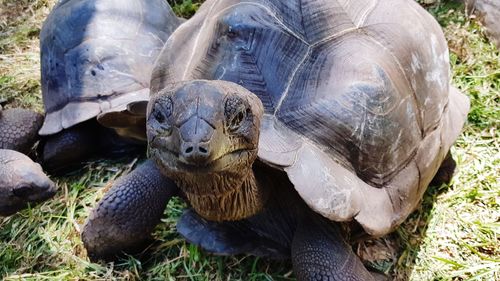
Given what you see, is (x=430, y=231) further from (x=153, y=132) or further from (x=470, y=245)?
(x=153, y=132)

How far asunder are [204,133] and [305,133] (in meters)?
0.68

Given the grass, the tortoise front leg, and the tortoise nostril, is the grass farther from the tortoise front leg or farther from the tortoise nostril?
the tortoise nostril

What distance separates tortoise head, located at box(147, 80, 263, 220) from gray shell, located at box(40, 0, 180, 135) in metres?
1.57

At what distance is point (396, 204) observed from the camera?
2.36 metres

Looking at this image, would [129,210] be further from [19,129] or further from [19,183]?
[19,129]

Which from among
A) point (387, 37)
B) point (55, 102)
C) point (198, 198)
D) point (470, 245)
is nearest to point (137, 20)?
point (55, 102)

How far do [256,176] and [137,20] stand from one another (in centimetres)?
186

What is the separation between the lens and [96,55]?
343 cm

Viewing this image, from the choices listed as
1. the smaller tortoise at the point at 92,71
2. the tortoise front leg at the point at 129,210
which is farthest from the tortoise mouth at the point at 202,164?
the smaller tortoise at the point at 92,71

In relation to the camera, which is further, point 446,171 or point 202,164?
point 446,171

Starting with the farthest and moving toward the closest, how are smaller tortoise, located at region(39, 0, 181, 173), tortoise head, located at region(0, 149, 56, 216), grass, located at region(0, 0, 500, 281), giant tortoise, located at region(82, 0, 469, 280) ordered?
A: 1. smaller tortoise, located at region(39, 0, 181, 173)
2. tortoise head, located at region(0, 149, 56, 216)
3. grass, located at region(0, 0, 500, 281)
4. giant tortoise, located at region(82, 0, 469, 280)

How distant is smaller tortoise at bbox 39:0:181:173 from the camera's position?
10.9ft

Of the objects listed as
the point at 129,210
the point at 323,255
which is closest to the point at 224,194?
the point at 323,255

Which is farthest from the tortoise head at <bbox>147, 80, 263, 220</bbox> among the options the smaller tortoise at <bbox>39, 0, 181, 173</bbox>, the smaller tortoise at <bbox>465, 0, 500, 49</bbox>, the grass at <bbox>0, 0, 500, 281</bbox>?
the smaller tortoise at <bbox>465, 0, 500, 49</bbox>
